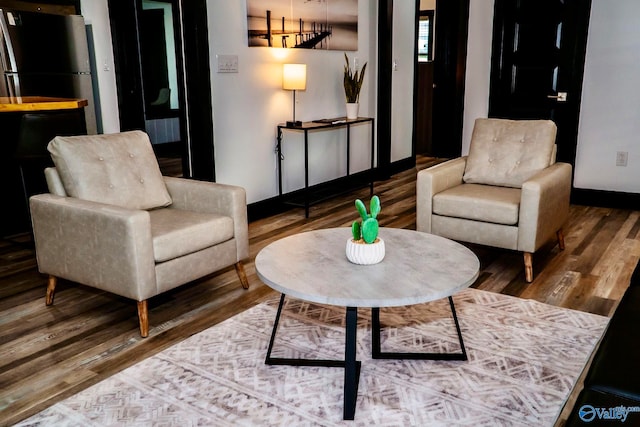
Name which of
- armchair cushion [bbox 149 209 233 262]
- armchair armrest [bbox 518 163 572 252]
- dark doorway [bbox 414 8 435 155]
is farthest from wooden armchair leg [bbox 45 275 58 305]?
dark doorway [bbox 414 8 435 155]

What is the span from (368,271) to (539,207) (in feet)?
4.72

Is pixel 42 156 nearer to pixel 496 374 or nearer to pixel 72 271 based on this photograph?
pixel 72 271

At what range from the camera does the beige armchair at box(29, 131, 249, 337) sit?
2.44 meters

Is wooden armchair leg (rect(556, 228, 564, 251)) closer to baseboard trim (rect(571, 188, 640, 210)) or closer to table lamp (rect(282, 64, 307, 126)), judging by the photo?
baseboard trim (rect(571, 188, 640, 210))

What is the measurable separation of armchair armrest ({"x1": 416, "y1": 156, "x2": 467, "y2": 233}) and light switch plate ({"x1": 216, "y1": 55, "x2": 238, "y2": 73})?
5.31 feet

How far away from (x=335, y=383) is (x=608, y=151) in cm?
375

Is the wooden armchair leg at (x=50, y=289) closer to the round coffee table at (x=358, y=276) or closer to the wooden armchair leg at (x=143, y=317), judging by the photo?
the wooden armchair leg at (x=143, y=317)

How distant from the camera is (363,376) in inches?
83.8

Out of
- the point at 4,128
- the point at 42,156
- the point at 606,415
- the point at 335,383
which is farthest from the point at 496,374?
the point at 4,128

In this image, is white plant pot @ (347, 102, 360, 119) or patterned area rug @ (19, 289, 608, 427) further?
white plant pot @ (347, 102, 360, 119)

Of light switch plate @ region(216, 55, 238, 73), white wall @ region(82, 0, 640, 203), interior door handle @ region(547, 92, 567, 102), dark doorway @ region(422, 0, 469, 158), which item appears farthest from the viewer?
dark doorway @ region(422, 0, 469, 158)

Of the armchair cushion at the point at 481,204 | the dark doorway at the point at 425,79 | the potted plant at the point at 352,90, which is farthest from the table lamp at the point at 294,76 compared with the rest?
the dark doorway at the point at 425,79

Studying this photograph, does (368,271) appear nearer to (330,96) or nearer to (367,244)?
(367,244)

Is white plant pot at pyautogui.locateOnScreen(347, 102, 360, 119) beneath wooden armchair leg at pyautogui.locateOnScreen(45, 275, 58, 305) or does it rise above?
above
